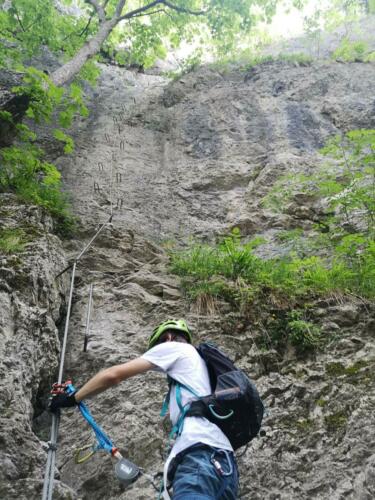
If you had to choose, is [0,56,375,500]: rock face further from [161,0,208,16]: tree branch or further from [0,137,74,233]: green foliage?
[161,0,208,16]: tree branch

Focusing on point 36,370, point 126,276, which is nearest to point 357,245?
point 126,276

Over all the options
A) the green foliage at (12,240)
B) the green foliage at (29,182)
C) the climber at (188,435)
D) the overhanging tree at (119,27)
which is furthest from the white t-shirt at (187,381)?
the overhanging tree at (119,27)

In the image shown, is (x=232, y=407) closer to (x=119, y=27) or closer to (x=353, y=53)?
(x=353, y=53)

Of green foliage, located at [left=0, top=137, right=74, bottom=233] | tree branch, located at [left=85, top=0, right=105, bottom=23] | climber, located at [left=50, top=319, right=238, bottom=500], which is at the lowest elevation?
climber, located at [left=50, top=319, right=238, bottom=500]

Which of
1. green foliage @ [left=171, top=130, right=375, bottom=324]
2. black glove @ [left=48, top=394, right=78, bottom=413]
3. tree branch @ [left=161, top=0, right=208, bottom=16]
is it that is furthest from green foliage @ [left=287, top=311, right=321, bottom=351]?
tree branch @ [left=161, top=0, right=208, bottom=16]

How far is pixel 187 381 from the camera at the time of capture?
375cm

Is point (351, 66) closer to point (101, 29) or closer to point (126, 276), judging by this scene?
point (101, 29)

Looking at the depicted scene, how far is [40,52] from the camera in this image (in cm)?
1430

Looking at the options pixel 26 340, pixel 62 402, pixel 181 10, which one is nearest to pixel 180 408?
pixel 62 402

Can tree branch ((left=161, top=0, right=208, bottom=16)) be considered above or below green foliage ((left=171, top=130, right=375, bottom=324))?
above

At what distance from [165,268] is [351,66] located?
10588 mm

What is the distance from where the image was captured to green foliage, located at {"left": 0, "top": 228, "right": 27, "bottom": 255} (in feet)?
20.2

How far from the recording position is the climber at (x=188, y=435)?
3201 millimetres

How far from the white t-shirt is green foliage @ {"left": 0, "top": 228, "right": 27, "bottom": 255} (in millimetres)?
3101
